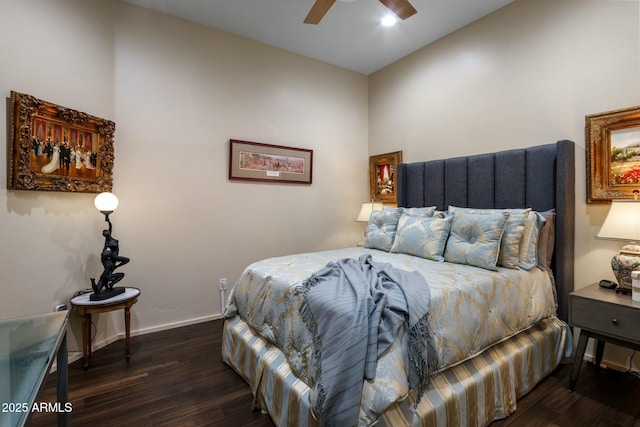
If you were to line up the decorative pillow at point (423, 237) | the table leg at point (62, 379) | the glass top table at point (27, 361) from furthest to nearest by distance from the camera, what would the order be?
the decorative pillow at point (423, 237)
the table leg at point (62, 379)
the glass top table at point (27, 361)

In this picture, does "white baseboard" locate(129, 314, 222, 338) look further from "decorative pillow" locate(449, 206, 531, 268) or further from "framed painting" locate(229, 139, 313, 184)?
"decorative pillow" locate(449, 206, 531, 268)

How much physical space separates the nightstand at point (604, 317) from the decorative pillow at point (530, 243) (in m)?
0.33

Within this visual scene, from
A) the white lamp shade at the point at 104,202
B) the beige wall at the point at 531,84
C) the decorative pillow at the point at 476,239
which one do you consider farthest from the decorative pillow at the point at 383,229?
the white lamp shade at the point at 104,202

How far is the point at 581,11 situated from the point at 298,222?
3.25 m

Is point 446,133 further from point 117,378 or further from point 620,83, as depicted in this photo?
point 117,378

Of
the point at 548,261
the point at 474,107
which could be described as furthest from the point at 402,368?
the point at 474,107

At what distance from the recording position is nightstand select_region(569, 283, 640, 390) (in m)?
1.74

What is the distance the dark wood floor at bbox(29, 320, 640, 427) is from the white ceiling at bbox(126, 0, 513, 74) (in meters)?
3.16

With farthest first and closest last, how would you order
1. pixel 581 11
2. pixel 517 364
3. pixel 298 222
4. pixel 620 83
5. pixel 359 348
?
pixel 298 222, pixel 581 11, pixel 620 83, pixel 517 364, pixel 359 348

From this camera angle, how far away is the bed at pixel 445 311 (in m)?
1.32

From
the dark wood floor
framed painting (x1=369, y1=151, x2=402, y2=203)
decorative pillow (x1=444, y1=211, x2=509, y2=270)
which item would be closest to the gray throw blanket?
the dark wood floor

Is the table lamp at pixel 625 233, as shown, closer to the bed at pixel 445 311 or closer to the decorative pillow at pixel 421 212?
the bed at pixel 445 311

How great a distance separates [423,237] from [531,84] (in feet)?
5.54

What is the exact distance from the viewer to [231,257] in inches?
133
